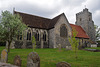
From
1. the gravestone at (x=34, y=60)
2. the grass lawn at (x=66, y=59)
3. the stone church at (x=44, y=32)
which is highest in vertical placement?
the stone church at (x=44, y=32)

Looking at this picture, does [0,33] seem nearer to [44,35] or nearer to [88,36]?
[44,35]

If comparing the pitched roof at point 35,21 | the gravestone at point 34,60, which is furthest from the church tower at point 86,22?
the gravestone at point 34,60

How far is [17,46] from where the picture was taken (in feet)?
73.4

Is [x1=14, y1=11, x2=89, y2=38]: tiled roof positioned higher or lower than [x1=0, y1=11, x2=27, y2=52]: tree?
higher

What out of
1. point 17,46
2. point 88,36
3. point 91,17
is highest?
point 91,17

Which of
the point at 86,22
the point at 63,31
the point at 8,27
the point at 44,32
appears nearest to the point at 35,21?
the point at 44,32

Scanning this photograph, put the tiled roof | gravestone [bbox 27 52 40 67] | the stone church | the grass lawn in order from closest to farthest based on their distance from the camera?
gravestone [bbox 27 52 40 67] < the grass lawn < the stone church < the tiled roof

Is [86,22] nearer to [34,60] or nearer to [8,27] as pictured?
[8,27]

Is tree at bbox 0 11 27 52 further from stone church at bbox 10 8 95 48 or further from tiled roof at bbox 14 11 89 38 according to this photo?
tiled roof at bbox 14 11 89 38

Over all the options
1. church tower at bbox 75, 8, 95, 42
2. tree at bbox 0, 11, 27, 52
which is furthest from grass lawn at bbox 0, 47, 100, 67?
church tower at bbox 75, 8, 95, 42

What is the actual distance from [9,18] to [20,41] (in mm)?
9142

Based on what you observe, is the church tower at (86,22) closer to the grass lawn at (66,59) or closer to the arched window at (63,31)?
the arched window at (63,31)

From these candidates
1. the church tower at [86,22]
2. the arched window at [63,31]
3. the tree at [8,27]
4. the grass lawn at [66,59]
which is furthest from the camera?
the church tower at [86,22]

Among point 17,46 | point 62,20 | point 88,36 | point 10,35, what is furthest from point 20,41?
point 88,36
